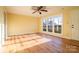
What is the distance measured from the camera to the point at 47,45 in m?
3.02

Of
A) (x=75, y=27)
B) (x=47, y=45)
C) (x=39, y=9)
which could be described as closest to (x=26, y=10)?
(x=39, y=9)

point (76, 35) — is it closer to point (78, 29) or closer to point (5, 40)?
point (78, 29)

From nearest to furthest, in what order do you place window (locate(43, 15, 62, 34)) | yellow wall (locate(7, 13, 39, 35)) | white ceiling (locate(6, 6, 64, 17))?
white ceiling (locate(6, 6, 64, 17)), yellow wall (locate(7, 13, 39, 35)), window (locate(43, 15, 62, 34))

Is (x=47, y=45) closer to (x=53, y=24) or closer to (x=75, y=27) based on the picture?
(x=53, y=24)

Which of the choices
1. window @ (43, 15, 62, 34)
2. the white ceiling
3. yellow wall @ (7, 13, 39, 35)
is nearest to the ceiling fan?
the white ceiling

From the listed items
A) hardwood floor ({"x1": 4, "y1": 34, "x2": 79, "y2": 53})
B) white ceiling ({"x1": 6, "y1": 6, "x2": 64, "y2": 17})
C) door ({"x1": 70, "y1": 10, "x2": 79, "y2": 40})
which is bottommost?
hardwood floor ({"x1": 4, "y1": 34, "x2": 79, "y2": 53})

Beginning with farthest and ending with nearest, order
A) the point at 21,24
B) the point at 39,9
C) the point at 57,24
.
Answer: the point at 57,24
the point at 21,24
the point at 39,9

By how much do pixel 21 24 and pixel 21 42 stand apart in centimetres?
60

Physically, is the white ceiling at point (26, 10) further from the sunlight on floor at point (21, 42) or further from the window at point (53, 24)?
the sunlight on floor at point (21, 42)

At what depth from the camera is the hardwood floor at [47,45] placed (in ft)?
8.73

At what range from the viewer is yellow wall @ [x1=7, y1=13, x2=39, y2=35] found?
2679 mm

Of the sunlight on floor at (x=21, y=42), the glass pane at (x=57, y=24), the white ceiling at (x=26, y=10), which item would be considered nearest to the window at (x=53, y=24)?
the glass pane at (x=57, y=24)

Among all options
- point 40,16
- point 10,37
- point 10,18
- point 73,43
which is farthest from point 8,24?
point 73,43

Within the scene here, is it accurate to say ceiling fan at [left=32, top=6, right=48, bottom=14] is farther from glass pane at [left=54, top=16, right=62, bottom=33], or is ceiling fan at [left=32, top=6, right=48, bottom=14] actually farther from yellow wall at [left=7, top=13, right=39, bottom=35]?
glass pane at [left=54, top=16, right=62, bottom=33]
